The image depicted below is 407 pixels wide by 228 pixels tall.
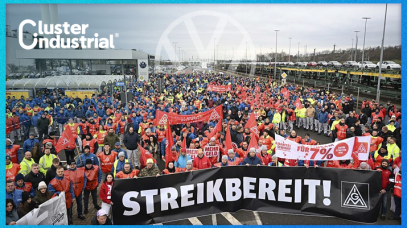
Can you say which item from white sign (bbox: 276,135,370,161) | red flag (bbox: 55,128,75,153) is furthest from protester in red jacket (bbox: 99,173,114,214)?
white sign (bbox: 276,135,370,161)

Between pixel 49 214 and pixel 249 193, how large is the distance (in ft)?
12.7

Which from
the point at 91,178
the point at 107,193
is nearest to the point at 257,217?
the point at 107,193

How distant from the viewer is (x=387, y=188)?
20.9ft

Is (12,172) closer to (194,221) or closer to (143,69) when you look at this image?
(194,221)

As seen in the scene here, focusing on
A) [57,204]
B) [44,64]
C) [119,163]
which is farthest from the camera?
[44,64]

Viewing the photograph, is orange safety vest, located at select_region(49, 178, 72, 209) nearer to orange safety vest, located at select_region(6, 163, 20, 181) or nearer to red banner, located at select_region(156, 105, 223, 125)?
orange safety vest, located at select_region(6, 163, 20, 181)

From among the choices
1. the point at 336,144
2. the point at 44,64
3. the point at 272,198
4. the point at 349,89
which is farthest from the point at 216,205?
the point at 44,64

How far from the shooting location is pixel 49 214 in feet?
17.9

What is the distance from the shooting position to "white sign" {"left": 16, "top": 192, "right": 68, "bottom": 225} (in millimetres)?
5027

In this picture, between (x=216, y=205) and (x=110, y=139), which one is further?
(x=110, y=139)

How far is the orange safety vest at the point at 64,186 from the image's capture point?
19.2 ft

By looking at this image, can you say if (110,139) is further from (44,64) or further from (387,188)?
(44,64)

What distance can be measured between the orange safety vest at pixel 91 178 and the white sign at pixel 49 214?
80 cm

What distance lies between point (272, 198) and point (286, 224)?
2.07 ft
